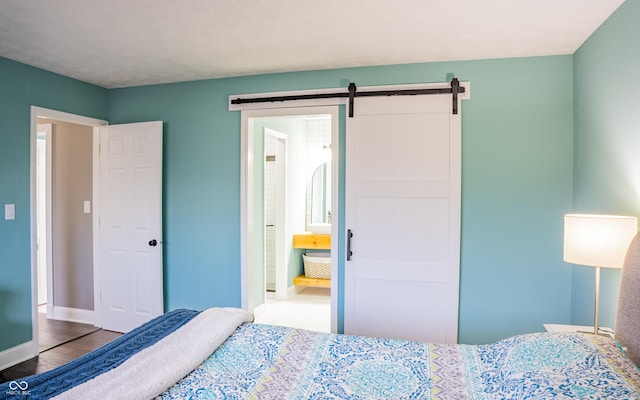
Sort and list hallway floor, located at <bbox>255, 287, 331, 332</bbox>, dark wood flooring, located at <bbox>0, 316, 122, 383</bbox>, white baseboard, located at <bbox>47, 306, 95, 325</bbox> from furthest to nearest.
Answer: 1. white baseboard, located at <bbox>47, 306, 95, 325</bbox>
2. hallway floor, located at <bbox>255, 287, 331, 332</bbox>
3. dark wood flooring, located at <bbox>0, 316, 122, 383</bbox>

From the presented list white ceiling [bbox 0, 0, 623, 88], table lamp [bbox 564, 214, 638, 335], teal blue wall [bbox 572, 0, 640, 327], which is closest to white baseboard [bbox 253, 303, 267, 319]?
white ceiling [bbox 0, 0, 623, 88]

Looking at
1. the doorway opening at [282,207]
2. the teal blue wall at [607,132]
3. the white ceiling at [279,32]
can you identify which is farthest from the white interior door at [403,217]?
the teal blue wall at [607,132]

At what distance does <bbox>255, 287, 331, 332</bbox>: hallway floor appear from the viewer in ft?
13.2

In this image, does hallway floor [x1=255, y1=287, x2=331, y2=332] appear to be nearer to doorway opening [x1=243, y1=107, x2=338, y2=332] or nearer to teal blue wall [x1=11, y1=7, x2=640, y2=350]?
doorway opening [x1=243, y1=107, x2=338, y2=332]

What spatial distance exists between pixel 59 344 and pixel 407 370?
3401mm

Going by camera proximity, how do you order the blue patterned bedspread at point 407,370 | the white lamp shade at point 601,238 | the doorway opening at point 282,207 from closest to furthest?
the blue patterned bedspread at point 407,370 < the white lamp shade at point 601,238 < the doorway opening at point 282,207

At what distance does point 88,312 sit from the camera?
4141 millimetres

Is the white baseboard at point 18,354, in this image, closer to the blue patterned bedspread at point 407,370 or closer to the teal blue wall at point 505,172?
the teal blue wall at point 505,172

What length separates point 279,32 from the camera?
2570 millimetres

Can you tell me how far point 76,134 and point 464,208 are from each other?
158 inches

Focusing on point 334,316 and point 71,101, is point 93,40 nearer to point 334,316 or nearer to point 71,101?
point 71,101

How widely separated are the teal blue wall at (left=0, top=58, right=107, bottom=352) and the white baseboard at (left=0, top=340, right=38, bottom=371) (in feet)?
0.13

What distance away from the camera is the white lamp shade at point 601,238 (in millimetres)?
1879

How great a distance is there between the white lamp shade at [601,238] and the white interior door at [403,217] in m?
1.03
